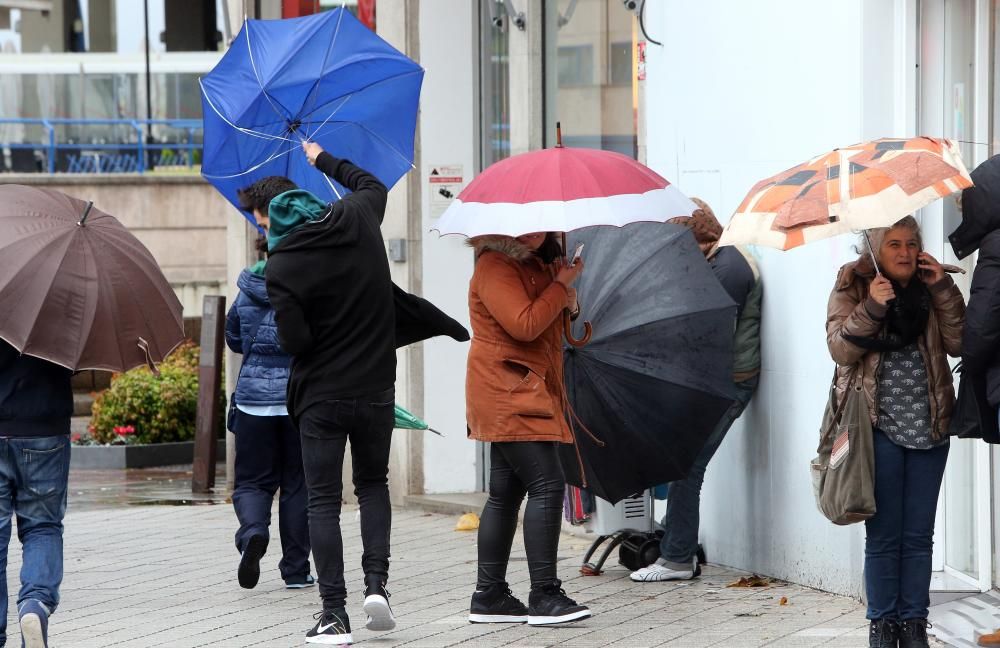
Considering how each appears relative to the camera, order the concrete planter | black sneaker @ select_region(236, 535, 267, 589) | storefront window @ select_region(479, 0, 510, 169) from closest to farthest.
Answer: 1. black sneaker @ select_region(236, 535, 267, 589)
2. storefront window @ select_region(479, 0, 510, 169)
3. the concrete planter

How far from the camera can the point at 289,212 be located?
674 cm

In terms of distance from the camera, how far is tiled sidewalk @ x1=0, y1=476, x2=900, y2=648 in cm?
684

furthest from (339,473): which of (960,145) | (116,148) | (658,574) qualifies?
(116,148)

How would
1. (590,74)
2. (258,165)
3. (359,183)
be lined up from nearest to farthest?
(359,183) → (258,165) → (590,74)

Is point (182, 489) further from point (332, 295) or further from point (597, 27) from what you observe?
point (332, 295)

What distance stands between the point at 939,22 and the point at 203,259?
62.3 ft

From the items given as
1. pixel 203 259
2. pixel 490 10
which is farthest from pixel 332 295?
pixel 203 259

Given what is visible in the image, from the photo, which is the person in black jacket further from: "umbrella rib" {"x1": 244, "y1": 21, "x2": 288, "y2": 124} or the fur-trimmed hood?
"umbrella rib" {"x1": 244, "y1": 21, "x2": 288, "y2": 124}

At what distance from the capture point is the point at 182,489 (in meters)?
13.0

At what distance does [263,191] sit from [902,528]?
3.21 metres

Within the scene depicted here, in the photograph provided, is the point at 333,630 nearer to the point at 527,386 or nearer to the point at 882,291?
the point at 527,386

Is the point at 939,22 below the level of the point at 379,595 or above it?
above

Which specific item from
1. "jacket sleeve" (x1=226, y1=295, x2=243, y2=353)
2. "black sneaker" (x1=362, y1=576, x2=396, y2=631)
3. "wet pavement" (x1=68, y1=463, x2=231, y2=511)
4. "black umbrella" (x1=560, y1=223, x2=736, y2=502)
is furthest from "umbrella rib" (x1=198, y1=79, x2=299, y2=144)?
"wet pavement" (x1=68, y1=463, x2=231, y2=511)

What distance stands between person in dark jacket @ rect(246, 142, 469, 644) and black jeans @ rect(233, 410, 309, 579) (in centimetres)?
108
